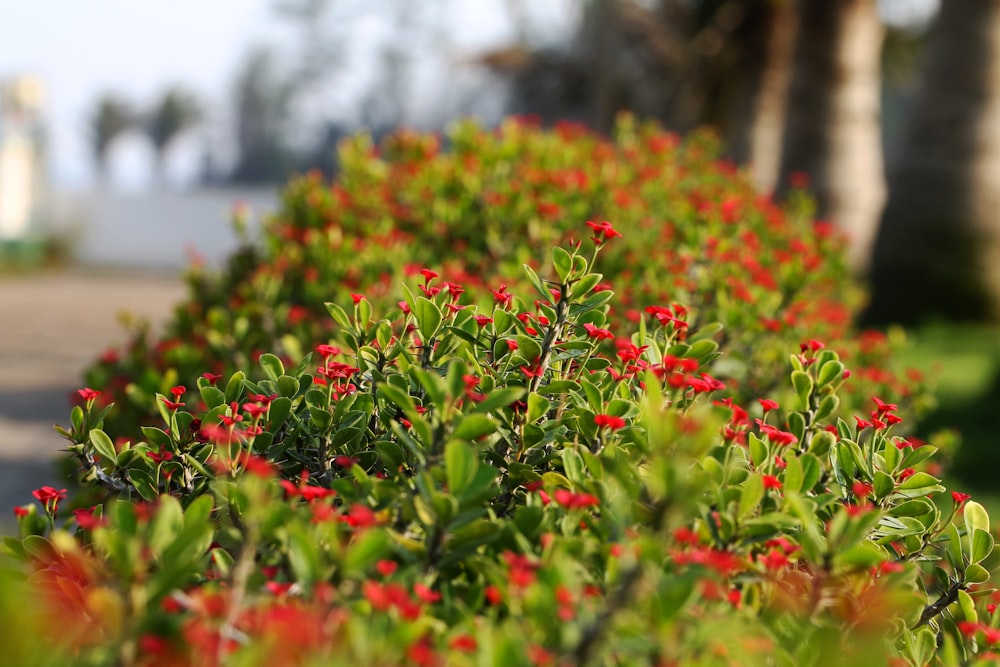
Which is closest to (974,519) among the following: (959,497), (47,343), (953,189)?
(959,497)

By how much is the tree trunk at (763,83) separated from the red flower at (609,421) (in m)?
13.9

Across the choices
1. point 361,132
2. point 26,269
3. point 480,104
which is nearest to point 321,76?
point 480,104

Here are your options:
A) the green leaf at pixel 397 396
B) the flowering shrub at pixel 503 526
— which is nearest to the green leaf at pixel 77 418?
the flowering shrub at pixel 503 526

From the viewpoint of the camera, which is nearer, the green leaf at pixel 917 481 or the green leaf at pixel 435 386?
the green leaf at pixel 435 386

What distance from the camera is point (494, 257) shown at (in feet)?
16.9

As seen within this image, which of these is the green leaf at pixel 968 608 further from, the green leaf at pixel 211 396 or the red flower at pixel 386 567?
the green leaf at pixel 211 396

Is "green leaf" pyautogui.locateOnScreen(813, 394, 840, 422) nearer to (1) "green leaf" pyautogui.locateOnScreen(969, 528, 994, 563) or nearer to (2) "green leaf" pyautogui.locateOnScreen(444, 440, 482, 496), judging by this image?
(1) "green leaf" pyautogui.locateOnScreen(969, 528, 994, 563)

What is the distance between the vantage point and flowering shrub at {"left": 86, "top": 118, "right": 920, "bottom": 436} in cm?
396

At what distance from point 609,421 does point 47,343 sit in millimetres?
11439

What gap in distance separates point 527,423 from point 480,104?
168 feet

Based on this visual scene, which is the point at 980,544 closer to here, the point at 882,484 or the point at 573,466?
the point at 882,484

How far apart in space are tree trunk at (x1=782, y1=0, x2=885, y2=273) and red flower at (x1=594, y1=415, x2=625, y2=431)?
9.58 metres

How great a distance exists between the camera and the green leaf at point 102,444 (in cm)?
194

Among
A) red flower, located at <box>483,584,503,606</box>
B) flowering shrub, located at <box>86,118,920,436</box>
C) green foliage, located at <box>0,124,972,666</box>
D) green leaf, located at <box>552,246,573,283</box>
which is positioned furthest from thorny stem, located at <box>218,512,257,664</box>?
flowering shrub, located at <box>86,118,920,436</box>
